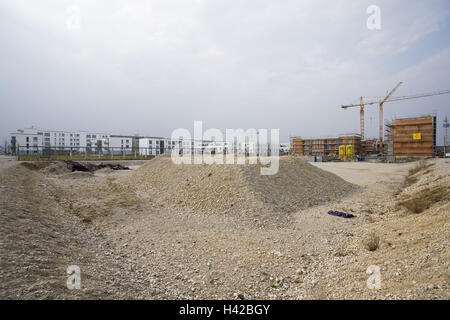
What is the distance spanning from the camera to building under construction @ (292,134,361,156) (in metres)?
51.6

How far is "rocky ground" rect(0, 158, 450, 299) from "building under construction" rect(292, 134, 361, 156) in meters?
48.1

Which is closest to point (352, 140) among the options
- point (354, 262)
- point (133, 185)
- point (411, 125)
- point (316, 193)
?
point (411, 125)

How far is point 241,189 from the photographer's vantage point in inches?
350

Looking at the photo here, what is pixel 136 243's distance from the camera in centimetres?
543

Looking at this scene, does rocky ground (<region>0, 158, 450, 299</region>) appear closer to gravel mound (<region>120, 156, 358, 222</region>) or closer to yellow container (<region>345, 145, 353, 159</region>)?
gravel mound (<region>120, 156, 358, 222</region>)

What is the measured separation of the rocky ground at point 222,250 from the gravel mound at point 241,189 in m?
0.12

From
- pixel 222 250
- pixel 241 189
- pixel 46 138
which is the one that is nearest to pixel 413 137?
pixel 241 189

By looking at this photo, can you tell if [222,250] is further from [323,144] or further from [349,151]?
[323,144]

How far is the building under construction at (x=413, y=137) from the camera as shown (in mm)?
35250

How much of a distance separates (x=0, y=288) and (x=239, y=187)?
23.5ft

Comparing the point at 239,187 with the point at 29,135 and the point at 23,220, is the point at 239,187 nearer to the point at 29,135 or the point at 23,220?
the point at 23,220

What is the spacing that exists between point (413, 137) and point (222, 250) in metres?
42.7

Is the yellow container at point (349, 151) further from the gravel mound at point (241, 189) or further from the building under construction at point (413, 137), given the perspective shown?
the gravel mound at point (241, 189)

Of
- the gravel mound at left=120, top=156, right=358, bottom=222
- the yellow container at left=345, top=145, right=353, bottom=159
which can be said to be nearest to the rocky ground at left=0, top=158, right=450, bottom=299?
the gravel mound at left=120, top=156, right=358, bottom=222
